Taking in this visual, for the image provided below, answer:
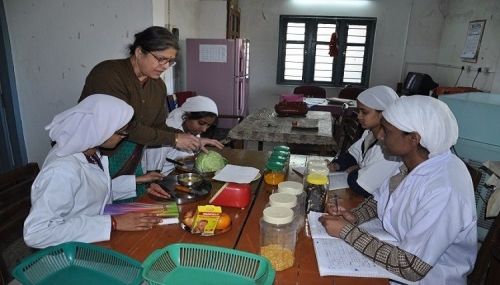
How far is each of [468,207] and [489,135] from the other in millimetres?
1513

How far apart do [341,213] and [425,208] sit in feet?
1.28

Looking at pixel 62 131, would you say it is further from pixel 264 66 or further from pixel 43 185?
pixel 264 66

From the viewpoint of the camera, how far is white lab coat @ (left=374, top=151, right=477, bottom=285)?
108 cm

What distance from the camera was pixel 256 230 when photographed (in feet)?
4.29

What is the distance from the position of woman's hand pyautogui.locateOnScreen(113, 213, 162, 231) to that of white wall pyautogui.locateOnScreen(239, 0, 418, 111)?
5650 mm

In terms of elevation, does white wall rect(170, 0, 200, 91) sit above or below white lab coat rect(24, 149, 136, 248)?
above

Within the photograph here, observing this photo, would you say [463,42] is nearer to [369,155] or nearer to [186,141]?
[369,155]

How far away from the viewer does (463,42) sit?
513 centimetres

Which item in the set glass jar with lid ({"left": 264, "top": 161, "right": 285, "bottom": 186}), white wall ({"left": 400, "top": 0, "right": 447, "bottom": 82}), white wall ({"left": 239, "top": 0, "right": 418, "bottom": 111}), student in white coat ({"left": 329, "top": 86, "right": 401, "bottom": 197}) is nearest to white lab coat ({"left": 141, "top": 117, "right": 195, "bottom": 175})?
glass jar with lid ({"left": 264, "top": 161, "right": 285, "bottom": 186})

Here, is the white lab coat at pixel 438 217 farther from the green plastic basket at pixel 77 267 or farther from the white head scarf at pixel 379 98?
the green plastic basket at pixel 77 267

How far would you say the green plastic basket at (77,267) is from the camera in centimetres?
100

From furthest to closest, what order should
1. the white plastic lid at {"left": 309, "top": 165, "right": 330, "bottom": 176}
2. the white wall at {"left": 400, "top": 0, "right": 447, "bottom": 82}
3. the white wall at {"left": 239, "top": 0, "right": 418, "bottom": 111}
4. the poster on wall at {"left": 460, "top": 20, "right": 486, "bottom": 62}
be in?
the white wall at {"left": 239, "top": 0, "right": 418, "bottom": 111} < the white wall at {"left": 400, "top": 0, "right": 447, "bottom": 82} < the poster on wall at {"left": 460, "top": 20, "right": 486, "bottom": 62} < the white plastic lid at {"left": 309, "top": 165, "right": 330, "bottom": 176}

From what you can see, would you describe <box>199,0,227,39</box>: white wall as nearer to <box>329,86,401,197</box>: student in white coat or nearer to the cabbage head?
<box>329,86,401,197</box>: student in white coat

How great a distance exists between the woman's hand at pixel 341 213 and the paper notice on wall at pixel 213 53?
3.51m
